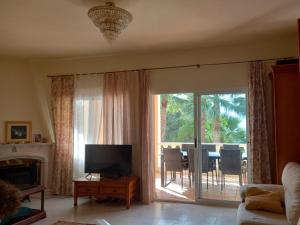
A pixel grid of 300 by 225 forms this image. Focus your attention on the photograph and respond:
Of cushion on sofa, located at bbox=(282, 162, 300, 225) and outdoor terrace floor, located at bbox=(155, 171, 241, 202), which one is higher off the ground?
cushion on sofa, located at bbox=(282, 162, 300, 225)

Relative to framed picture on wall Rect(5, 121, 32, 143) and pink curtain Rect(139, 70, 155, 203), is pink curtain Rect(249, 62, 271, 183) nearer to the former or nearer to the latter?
pink curtain Rect(139, 70, 155, 203)

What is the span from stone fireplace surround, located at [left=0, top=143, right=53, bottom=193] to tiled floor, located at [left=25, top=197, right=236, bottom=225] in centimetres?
66

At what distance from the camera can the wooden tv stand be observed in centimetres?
451

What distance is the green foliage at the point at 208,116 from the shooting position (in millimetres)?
4598

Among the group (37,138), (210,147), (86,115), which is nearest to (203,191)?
(210,147)

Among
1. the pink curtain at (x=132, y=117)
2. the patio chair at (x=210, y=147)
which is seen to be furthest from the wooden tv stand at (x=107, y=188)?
the patio chair at (x=210, y=147)

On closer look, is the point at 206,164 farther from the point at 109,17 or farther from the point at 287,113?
the point at 109,17

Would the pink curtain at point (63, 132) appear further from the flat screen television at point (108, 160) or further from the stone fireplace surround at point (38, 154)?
the flat screen television at point (108, 160)

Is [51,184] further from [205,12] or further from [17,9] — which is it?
[205,12]

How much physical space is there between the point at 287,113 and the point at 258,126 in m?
0.67

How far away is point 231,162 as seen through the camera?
4.62 m

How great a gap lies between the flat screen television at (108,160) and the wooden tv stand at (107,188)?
0.49 feet

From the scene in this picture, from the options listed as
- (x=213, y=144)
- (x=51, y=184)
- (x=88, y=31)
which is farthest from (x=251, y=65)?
(x=51, y=184)

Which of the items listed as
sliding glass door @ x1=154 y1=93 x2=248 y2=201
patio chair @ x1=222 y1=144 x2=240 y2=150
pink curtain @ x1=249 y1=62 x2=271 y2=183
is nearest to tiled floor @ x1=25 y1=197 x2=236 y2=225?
sliding glass door @ x1=154 y1=93 x2=248 y2=201
